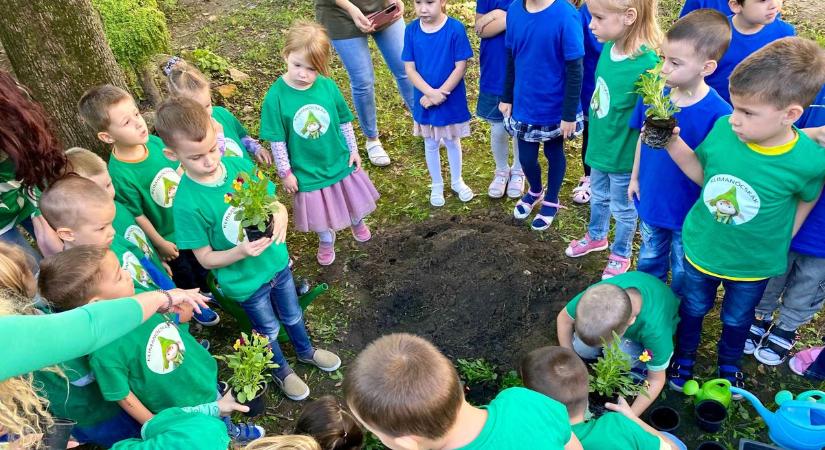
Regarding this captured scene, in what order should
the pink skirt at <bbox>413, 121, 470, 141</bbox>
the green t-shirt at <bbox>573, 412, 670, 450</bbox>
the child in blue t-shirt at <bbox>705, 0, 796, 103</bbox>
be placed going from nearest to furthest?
the green t-shirt at <bbox>573, 412, 670, 450</bbox> → the child in blue t-shirt at <bbox>705, 0, 796, 103</bbox> → the pink skirt at <bbox>413, 121, 470, 141</bbox>

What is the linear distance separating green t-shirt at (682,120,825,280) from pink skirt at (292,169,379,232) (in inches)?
96.7

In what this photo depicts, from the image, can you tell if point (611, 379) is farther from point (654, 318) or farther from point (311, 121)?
point (311, 121)

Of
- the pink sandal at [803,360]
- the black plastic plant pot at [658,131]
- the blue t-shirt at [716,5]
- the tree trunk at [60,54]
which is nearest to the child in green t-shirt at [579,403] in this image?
the black plastic plant pot at [658,131]

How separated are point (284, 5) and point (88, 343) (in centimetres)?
831

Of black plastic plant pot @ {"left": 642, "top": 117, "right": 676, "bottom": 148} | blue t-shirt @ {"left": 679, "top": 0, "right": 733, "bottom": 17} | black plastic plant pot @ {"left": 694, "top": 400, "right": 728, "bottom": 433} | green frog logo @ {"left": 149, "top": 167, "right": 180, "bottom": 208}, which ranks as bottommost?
black plastic plant pot @ {"left": 694, "top": 400, "right": 728, "bottom": 433}

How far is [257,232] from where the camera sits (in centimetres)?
328

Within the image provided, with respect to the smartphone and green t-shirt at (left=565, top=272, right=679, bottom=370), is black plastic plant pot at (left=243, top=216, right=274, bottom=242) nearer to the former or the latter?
green t-shirt at (left=565, top=272, right=679, bottom=370)

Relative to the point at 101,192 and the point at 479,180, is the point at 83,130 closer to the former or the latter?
the point at 101,192

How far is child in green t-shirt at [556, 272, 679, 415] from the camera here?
313 centimetres

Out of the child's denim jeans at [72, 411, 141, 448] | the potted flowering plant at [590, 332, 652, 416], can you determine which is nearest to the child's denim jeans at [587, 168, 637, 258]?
the potted flowering plant at [590, 332, 652, 416]

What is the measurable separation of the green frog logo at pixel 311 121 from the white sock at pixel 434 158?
46.4 inches

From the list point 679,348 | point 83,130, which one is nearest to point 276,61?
point 83,130

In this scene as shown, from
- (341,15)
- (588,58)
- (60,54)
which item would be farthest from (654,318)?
(60,54)

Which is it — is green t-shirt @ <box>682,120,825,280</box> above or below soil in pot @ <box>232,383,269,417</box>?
above
